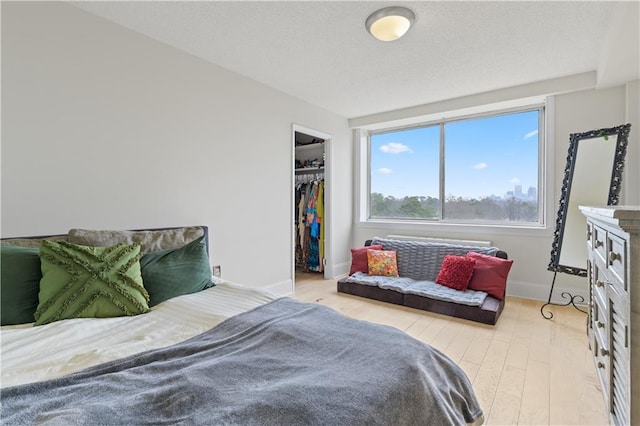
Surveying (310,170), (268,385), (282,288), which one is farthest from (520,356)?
(310,170)

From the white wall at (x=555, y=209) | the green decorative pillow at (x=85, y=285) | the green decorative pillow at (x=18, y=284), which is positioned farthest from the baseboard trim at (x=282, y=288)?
the white wall at (x=555, y=209)

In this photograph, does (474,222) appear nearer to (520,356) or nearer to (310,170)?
(520,356)

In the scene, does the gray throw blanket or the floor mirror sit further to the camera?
the floor mirror

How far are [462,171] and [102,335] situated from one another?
4199mm

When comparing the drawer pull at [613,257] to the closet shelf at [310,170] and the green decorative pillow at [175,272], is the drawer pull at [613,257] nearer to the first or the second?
the green decorative pillow at [175,272]

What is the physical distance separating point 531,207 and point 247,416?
4084 mm

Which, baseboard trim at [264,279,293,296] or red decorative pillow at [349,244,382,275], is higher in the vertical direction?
red decorative pillow at [349,244,382,275]

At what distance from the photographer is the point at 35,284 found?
1.47m

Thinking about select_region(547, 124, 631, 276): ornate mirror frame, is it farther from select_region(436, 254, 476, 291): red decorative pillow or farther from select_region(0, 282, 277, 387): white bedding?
select_region(0, 282, 277, 387): white bedding

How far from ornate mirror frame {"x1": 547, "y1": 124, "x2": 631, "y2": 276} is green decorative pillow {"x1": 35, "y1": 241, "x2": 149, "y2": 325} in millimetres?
3578

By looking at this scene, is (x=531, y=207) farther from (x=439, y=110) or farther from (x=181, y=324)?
(x=181, y=324)

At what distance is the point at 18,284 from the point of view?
4.72ft

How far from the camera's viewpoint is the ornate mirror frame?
2.67m

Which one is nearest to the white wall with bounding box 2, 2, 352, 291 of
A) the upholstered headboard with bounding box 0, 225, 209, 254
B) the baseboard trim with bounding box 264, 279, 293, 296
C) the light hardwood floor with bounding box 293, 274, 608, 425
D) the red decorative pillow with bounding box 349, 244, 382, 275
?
the baseboard trim with bounding box 264, 279, 293, 296
